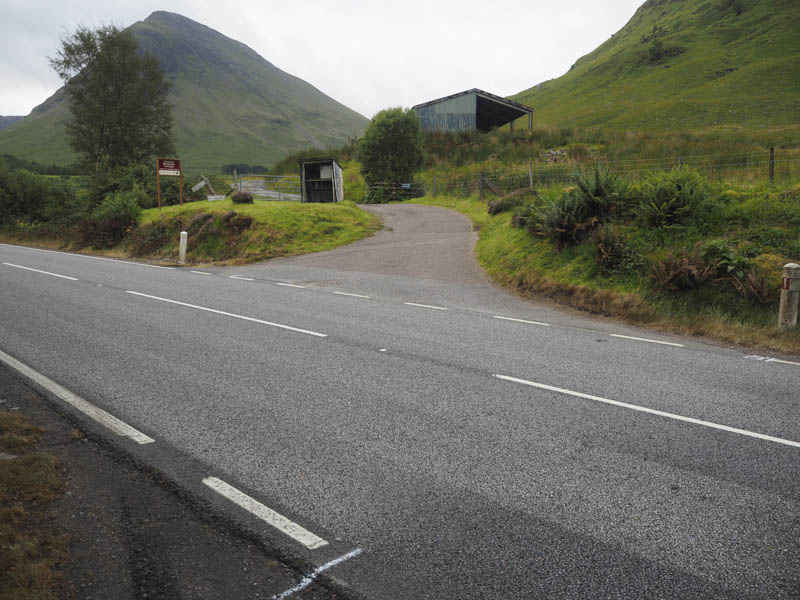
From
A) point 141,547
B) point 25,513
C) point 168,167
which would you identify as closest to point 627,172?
point 141,547

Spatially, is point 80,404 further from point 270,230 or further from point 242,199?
point 242,199

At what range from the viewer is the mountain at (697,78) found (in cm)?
6419

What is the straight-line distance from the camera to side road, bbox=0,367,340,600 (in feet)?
8.33

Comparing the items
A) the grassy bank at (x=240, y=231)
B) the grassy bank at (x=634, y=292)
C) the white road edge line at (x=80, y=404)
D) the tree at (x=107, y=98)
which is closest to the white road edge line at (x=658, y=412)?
the white road edge line at (x=80, y=404)

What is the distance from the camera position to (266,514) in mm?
3162

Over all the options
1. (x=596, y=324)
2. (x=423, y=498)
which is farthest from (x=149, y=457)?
(x=596, y=324)

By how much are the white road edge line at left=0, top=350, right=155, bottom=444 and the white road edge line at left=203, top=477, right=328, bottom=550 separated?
1.07 metres

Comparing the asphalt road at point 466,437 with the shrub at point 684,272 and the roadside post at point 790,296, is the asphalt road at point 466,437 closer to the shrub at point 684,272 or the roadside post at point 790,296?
the roadside post at point 790,296

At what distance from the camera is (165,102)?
43.5 meters

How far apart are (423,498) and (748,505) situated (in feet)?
7.18

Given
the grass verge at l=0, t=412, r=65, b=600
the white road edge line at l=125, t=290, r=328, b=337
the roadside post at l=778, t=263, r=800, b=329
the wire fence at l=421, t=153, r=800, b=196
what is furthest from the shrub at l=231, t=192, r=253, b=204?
the roadside post at l=778, t=263, r=800, b=329

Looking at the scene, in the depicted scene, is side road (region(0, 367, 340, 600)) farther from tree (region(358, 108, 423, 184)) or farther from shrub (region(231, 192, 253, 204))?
tree (region(358, 108, 423, 184))

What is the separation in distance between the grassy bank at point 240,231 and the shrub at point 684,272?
1266 cm

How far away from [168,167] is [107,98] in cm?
2069
